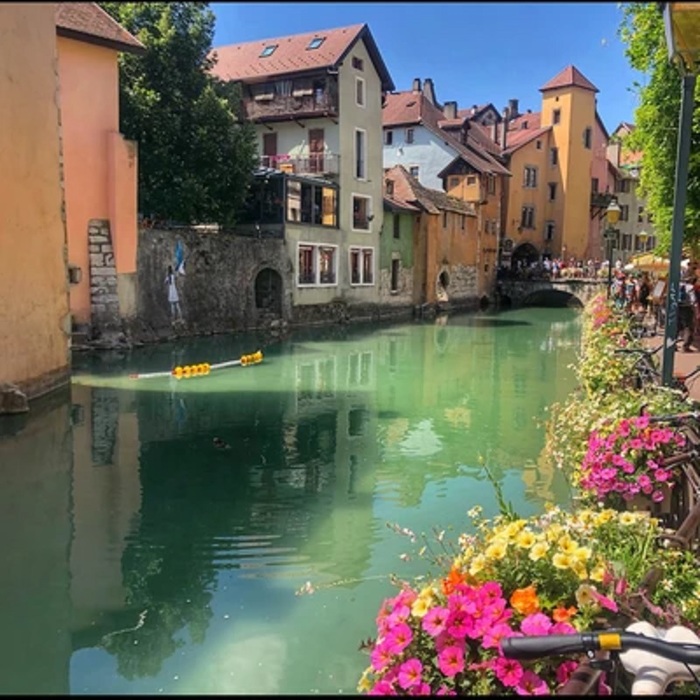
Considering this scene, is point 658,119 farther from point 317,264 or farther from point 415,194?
point 415,194

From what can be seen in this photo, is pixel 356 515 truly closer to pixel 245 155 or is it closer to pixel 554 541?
pixel 554 541

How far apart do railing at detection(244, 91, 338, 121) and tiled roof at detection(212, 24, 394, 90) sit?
1136mm

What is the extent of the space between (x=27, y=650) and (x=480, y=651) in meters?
3.55

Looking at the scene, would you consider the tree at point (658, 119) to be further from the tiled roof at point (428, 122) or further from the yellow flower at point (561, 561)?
the tiled roof at point (428, 122)

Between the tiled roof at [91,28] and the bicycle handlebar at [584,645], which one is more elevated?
the tiled roof at [91,28]

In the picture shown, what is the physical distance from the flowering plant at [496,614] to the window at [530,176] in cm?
5320

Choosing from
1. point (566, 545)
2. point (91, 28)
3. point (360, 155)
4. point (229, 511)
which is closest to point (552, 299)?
point (360, 155)

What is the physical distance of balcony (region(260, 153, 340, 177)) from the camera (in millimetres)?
33500

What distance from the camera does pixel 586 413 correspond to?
6.40 m

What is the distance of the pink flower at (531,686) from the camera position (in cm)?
254

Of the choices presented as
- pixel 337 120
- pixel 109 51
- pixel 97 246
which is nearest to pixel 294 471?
pixel 97 246

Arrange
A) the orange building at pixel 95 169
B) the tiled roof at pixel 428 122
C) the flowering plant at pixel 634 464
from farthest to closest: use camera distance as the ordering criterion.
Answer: the tiled roof at pixel 428 122
the orange building at pixel 95 169
the flowering plant at pixel 634 464

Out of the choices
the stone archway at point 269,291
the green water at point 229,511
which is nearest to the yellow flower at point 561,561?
the green water at point 229,511

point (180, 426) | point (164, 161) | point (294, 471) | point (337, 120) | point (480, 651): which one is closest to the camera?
point (480, 651)
